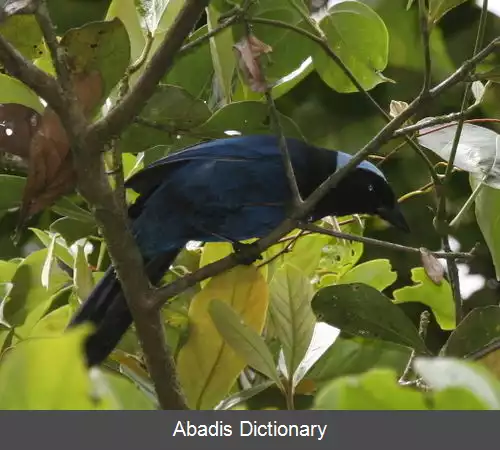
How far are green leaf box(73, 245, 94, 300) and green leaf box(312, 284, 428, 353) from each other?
349 mm

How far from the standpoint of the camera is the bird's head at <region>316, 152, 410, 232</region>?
1.29 meters

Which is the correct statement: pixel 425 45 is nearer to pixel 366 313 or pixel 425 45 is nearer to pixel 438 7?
pixel 438 7

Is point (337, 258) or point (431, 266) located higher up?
point (337, 258)

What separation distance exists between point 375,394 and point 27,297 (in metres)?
0.83

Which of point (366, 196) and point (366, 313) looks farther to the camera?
point (366, 196)

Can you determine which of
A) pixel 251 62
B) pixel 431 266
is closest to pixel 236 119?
pixel 251 62

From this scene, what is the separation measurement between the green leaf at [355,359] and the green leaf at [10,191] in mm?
482

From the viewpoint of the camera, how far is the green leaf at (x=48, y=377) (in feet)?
1.14

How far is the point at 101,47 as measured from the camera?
812mm

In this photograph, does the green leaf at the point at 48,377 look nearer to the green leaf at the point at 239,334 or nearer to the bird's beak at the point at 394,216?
the green leaf at the point at 239,334

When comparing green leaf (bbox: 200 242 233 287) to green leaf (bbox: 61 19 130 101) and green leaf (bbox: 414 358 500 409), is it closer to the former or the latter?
green leaf (bbox: 61 19 130 101)

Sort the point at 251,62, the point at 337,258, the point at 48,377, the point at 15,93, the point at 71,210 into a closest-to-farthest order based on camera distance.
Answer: the point at 48,377
the point at 251,62
the point at 15,93
the point at 71,210
the point at 337,258
